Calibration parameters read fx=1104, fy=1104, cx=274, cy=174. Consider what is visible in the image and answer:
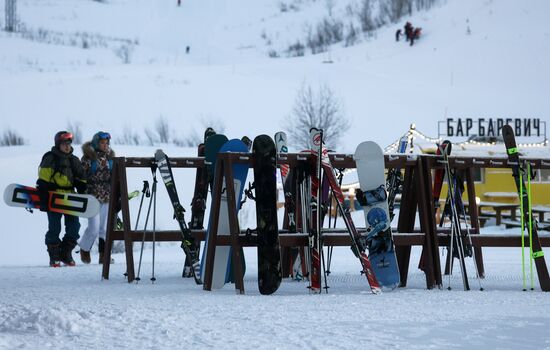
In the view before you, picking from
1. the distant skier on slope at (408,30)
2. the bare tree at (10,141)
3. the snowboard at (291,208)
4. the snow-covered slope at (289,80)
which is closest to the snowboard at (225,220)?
the snowboard at (291,208)

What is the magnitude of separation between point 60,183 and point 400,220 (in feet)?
13.8

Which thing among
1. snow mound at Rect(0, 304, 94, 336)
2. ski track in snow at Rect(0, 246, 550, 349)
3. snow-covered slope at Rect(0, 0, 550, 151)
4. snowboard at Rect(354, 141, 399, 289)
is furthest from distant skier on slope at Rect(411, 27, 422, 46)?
snow mound at Rect(0, 304, 94, 336)

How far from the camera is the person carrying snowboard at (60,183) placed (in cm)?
1195

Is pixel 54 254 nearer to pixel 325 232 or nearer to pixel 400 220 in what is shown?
pixel 325 232

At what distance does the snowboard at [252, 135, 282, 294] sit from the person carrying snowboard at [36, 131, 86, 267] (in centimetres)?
406

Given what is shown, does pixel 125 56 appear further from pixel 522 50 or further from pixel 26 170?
pixel 26 170

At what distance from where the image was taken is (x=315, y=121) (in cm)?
4578

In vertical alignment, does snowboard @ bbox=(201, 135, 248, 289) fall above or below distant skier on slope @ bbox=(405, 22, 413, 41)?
below

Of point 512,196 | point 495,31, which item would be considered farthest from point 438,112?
point 512,196

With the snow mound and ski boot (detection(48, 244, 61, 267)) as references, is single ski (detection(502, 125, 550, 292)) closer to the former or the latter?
the snow mound

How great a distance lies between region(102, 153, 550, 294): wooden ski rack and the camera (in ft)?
28.3

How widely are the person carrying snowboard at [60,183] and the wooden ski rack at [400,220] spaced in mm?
1886

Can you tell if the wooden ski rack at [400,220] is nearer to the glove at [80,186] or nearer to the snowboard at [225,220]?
the snowboard at [225,220]

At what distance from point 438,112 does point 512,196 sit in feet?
82.5
